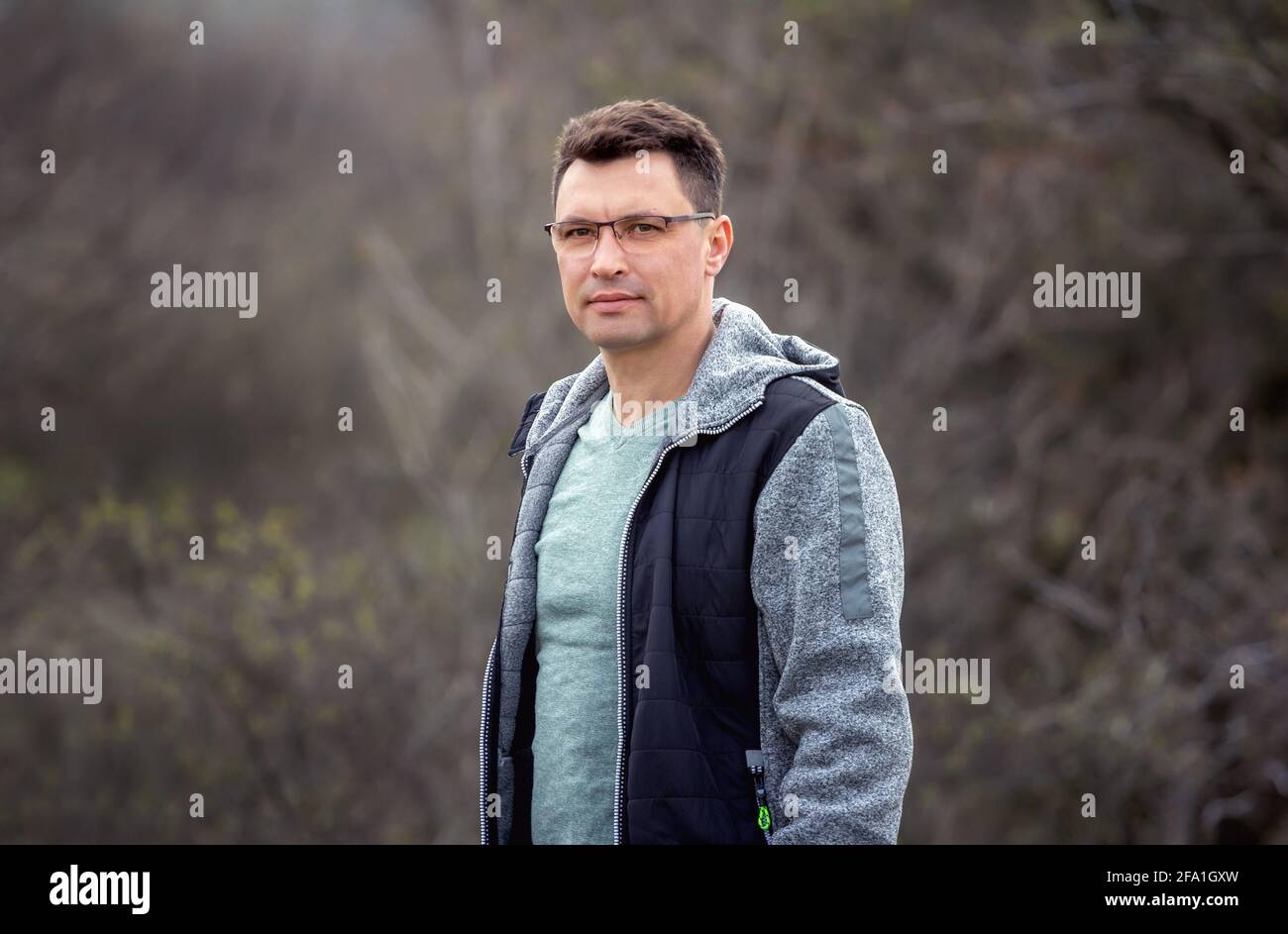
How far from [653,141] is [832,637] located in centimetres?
101

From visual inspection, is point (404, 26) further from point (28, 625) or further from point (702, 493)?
point (702, 493)

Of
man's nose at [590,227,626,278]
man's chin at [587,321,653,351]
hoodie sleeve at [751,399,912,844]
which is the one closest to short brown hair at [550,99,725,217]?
man's nose at [590,227,626,278]

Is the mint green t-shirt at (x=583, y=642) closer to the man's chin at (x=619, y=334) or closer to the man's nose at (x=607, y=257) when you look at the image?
the man's chin at (x=619, y=334)

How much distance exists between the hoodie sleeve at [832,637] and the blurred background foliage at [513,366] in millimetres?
4301

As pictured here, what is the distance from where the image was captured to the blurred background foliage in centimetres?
622

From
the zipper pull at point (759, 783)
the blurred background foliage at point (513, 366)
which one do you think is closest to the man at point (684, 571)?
the zipper pull at point (759, 783)

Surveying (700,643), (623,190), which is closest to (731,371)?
(623,190)

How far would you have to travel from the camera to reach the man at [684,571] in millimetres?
2104

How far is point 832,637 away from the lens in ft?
6.86

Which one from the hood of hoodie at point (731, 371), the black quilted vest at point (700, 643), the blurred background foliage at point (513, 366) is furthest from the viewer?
the blurred background foliage at point (513, 366)

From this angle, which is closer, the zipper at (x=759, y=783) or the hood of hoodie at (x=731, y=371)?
the zipper at (x=759, y=783)

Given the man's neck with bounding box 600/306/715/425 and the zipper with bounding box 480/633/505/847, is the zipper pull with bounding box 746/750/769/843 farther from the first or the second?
the man's neck with bounding box 600/306/715/425

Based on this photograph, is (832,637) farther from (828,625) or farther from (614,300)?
(614,300)
